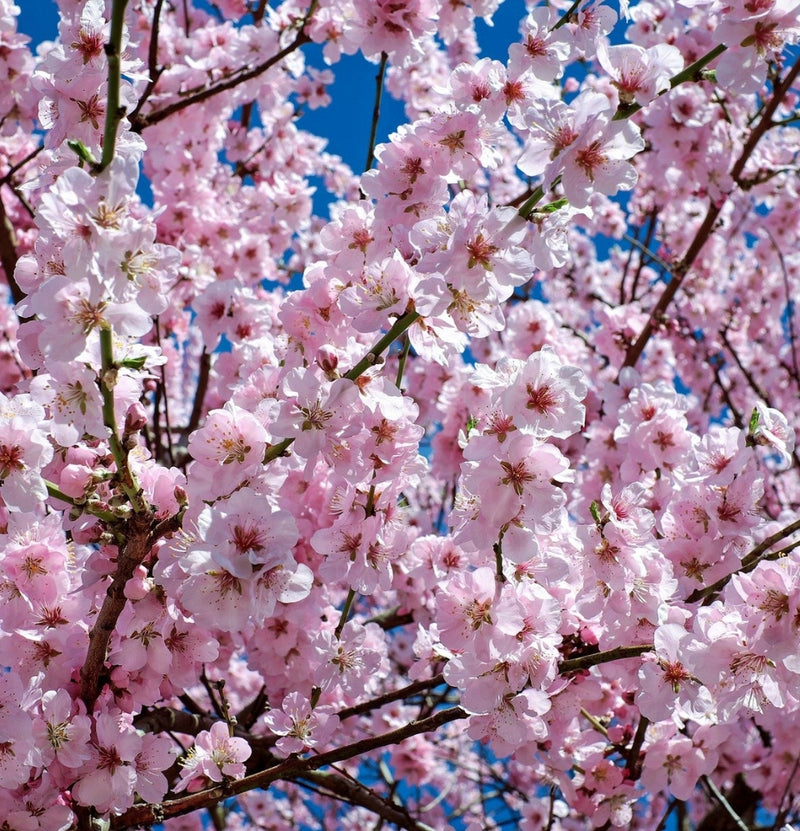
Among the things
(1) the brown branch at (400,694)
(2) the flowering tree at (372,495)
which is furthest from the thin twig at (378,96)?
(1) the brown branch at (400,694)

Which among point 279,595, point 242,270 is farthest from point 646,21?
point 279,595

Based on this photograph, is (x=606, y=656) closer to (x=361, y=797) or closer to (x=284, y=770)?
(x=284, y=770)

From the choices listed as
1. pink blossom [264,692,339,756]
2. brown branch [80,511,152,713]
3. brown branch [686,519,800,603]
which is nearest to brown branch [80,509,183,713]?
brown branch [80,511,152,713]

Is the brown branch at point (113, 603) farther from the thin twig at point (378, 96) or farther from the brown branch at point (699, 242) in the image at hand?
the brown branch at point (699, 242)

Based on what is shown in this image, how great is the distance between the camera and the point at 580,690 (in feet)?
9.05

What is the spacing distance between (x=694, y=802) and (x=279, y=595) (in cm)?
663

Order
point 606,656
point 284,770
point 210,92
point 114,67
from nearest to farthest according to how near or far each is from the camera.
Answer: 1. point 114,67
2. point 606,656
3. point 284,770
4. point 210,92

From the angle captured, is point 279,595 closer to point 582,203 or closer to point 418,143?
point 582,203

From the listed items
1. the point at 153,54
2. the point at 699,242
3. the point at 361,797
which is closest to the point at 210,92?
the point at 153,54

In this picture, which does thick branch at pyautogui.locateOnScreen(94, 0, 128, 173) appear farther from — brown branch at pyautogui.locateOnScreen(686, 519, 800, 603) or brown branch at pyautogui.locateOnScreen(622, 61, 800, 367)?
brown branch at pyautogui.locateOnScreen(622, 61, 800, 367)

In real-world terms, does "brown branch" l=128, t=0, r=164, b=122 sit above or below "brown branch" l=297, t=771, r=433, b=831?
above

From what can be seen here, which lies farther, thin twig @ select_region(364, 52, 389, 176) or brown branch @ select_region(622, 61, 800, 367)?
brown branch @ select_region(622, 61, 800, 367)

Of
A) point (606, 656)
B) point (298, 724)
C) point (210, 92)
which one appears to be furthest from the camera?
point (210, 92)

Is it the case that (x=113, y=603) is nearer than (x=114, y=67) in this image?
No
